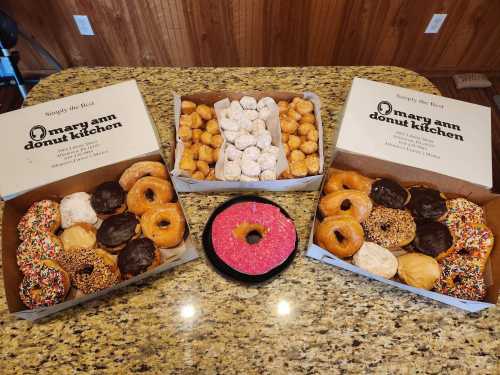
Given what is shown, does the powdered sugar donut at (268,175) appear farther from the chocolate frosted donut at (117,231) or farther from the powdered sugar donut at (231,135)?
the chocolate frosted donut at (117,231)

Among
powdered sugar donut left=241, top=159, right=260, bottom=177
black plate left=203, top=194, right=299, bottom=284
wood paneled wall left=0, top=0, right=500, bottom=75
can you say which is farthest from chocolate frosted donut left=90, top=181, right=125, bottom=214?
wood paneled wall left=0, top=0, right=500, bottom=75

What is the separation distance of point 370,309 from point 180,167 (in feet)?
2.08

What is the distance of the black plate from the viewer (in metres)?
0.89

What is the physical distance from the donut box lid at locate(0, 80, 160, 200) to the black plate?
25cm

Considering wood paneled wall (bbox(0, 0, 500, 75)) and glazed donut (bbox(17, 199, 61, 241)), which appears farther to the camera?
wood paneled wall (bbox(0, 0, 500, 75))

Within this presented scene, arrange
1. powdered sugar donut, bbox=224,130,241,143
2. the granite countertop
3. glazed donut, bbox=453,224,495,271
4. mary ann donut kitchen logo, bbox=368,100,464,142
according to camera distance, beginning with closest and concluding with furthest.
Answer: the granite countertop
glazed donut, bbox=453,224,495,271
mary ann donut kitchen logo, bbox=368,100,464,142
powdered sugar donut, bbox=224,130,241,143

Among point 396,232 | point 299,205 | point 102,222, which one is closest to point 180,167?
point 102,222

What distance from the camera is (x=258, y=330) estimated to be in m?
0.87

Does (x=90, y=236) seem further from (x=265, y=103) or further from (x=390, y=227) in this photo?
(x=390, y=227)

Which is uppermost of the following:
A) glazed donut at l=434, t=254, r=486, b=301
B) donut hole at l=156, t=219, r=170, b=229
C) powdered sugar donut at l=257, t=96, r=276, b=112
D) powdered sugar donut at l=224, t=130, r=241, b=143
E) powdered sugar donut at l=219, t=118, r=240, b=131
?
powdered sugar donut at l=257, t=96, r=276, b=112

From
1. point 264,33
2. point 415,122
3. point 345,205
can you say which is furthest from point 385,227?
point 264,33

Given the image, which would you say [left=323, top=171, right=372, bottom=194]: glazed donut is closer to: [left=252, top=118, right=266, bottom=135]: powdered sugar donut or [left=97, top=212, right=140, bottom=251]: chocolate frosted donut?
[left=252, top=118, right=266, bottom=135]: powdered sugar donut

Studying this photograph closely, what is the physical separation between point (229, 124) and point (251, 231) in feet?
1.27

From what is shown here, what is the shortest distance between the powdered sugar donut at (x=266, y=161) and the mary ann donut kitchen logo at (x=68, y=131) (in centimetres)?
42
